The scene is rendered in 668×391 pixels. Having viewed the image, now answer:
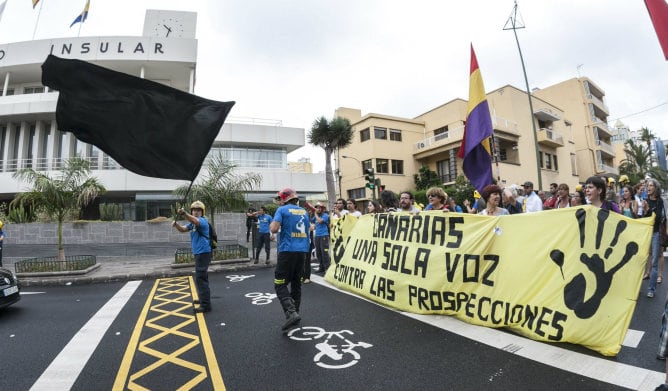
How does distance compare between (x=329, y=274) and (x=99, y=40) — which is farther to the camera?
(x=99, y=40)

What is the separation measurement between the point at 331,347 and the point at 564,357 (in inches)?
92.4

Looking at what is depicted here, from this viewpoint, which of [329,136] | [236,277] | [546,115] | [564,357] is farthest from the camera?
[546,115]

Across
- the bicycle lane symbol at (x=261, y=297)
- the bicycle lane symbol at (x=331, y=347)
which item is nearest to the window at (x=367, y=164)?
the bicycle lane symbol at (x=261, y=297)

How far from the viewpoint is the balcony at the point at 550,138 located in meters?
31.5

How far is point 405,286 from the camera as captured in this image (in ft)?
16.8

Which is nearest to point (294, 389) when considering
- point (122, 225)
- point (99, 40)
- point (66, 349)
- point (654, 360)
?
A: point (66, 349)

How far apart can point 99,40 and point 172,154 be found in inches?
1163

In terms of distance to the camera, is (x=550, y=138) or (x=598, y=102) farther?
(x=598, y=102)

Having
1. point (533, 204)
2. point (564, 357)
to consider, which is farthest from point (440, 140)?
point (564, 357)

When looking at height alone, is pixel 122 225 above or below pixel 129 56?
below

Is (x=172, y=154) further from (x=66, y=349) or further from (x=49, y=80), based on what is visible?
(x=66, y=349)

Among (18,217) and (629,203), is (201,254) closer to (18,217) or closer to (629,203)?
(629,203)

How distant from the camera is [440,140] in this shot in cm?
3188

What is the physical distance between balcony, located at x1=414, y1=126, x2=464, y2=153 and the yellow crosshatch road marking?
2822 centimetres
